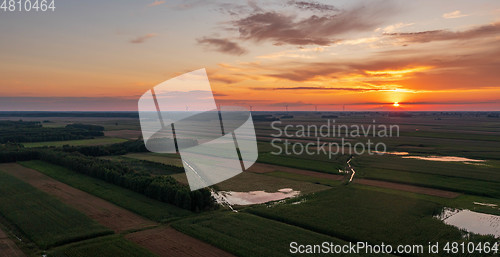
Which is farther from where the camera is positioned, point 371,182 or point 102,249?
point 371,182

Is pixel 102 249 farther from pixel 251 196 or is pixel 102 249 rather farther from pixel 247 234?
pixel 251 196

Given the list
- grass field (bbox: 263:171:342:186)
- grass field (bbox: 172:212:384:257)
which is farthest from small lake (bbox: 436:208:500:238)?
grass field (bbox: 263:171:342:186)

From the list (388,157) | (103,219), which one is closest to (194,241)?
(103,219)

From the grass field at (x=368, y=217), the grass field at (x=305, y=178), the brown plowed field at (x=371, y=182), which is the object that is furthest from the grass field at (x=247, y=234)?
the brown plowed field at (x=371, y=182)

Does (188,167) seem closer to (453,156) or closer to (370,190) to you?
(370,190)

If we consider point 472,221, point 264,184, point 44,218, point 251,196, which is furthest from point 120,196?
point 472,221
